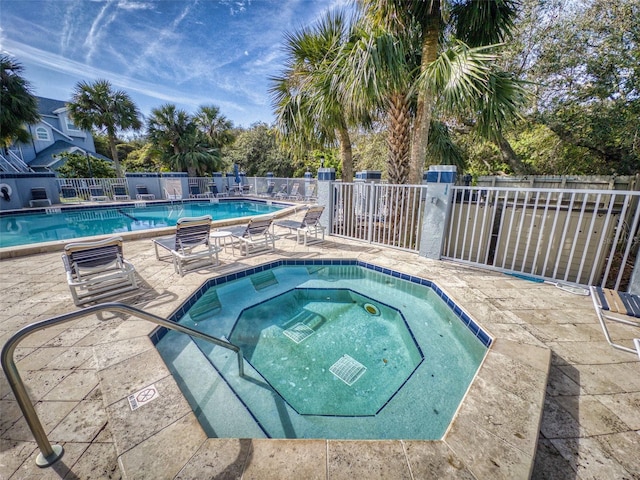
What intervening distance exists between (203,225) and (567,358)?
542cm

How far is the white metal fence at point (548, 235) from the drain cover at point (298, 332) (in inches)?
136

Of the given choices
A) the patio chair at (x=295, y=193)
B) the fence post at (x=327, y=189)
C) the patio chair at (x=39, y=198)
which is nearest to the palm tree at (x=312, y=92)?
the fence post at (x=327, y=189)

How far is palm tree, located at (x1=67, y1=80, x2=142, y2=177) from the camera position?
15.4m

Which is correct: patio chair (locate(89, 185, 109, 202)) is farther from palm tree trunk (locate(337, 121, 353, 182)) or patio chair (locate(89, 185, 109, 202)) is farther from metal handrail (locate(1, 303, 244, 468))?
metal handrail (locate(1, 303, 244, 468))

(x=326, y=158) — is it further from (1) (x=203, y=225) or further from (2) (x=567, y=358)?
(2) (x=567, y=358)

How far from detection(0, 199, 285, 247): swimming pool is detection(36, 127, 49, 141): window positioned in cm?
1640

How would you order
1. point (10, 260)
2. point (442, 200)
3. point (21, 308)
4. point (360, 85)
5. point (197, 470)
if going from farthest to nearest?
1. point (10, 260)
2. point (442, 200)
3. point (360, 85)
4. point (21, 308)
5. point (197, 470)

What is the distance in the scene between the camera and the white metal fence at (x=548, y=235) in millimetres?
3738

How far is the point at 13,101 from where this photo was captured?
1175 centimetres

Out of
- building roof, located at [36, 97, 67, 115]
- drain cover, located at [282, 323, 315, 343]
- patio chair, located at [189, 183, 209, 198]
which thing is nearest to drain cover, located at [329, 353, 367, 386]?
drain cover, located at [282, 323, 315, 343]

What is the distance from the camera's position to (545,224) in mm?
4422

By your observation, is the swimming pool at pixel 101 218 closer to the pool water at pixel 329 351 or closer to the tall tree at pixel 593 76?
the pool water at pixel 329 351

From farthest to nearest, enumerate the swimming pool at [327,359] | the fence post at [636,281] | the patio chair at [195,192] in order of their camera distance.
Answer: the patio chair at [195,192] → the fence post at [636,281] → the swimming pool at [327,359]

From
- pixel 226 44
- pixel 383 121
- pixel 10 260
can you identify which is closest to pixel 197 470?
pixel 10 260
